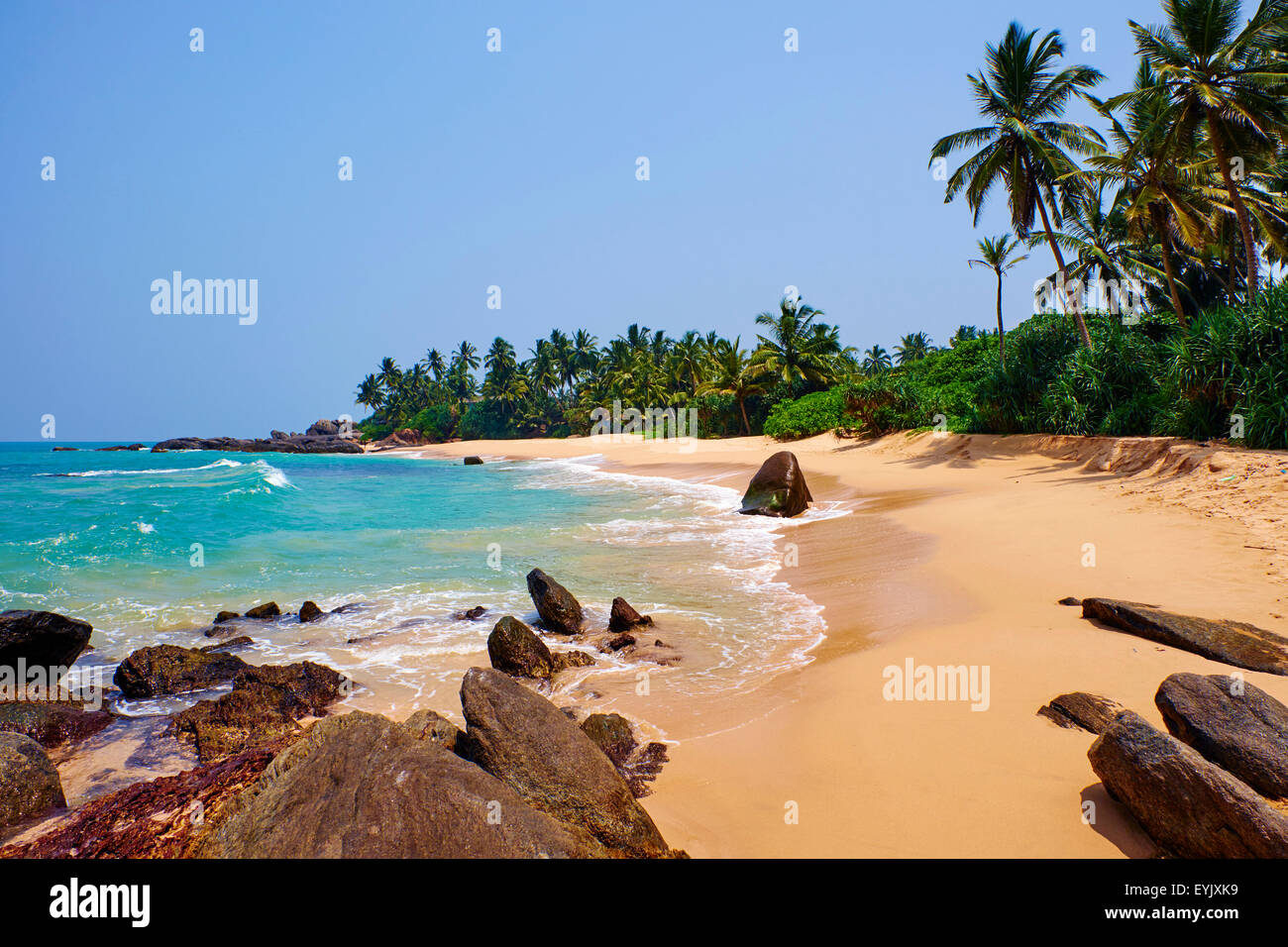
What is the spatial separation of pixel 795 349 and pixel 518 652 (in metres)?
41.0

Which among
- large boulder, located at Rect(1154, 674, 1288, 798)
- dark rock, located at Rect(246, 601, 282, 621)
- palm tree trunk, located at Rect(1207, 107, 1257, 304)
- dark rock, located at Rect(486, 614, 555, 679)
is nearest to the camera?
large boulder, located at Rect(1154, 674, 1288, 798)

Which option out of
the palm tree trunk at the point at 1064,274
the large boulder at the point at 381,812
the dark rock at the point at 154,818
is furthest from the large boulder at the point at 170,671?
the palm tree trunk at the point at 1064,274

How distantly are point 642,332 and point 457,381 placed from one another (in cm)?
3296

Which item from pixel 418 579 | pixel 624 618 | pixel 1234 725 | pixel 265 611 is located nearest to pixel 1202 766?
pixel 1234 725

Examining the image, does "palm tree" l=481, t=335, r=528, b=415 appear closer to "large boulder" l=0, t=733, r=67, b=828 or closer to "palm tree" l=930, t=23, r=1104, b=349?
"palm tree" l=930, t=23, r=1104, b=349

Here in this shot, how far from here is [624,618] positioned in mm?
7891

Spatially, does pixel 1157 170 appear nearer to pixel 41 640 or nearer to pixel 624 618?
pixel 624 618

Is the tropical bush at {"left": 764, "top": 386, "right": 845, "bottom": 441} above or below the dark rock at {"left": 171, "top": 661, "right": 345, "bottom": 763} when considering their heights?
above

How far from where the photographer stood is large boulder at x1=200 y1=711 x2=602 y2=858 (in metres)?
2.68

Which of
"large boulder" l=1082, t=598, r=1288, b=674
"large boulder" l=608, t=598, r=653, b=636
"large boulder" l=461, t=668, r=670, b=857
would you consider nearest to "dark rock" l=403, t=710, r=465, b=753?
"large boulder" l=461, t=668, r=670, b=857

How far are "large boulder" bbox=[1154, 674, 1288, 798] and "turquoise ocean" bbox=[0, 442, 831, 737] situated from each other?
319 centimetres

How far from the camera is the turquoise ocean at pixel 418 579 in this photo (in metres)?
6.79

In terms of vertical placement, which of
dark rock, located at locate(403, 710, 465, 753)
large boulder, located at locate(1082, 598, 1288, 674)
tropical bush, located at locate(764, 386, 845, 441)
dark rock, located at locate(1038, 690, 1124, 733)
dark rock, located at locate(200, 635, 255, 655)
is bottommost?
dark rock, located at locate(200, 635, 255, 655)
